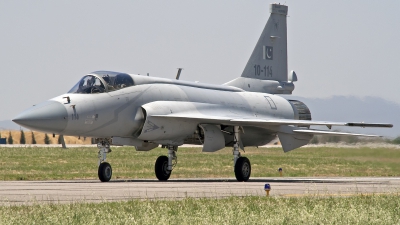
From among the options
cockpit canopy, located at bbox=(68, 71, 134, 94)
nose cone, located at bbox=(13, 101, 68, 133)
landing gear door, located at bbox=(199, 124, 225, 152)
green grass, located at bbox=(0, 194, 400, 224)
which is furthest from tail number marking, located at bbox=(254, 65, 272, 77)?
green grass, located at bbox=(0, 194, 400, 224)

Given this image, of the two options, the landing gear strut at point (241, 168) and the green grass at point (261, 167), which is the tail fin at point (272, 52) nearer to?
the green grass at point (261, 167)

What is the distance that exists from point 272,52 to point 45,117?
486 inches

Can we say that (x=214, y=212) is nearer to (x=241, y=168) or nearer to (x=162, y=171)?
(x=241, y=168)

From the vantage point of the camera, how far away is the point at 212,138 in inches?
840

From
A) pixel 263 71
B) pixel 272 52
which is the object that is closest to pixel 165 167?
pixel 263 71

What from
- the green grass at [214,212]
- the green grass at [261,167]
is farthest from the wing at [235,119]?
the green grass at [214,212]

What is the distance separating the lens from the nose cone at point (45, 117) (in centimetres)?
1752

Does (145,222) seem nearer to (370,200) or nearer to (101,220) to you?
(101,220)

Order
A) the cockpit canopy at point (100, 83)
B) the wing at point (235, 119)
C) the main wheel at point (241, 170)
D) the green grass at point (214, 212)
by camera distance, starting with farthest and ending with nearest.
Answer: the main wheel at point (241, 170)
the wing at point (235, 119)
the cockpit canopy at point (100, 83)
the green grass at point (214, 212)

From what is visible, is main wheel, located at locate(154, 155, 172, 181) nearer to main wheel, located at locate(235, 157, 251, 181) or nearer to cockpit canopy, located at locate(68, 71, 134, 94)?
main wheel, located at locate(235, 157, 251, 181)

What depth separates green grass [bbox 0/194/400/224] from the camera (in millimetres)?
9742

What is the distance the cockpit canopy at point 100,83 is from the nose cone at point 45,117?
1.13 meters

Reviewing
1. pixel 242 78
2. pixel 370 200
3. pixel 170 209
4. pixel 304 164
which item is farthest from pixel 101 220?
pixel 304 164

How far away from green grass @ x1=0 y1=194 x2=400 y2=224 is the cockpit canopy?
24.4 feet
